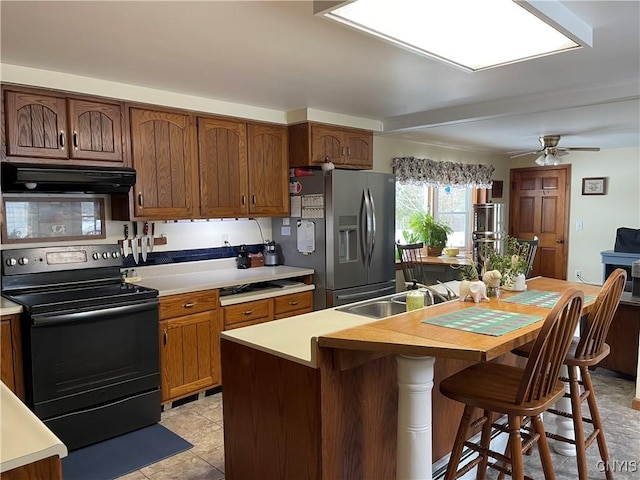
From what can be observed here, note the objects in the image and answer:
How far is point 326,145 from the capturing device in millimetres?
4238

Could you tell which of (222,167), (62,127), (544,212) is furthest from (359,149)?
(544,212)

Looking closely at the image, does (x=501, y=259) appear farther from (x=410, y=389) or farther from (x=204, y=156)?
(x=204, y=156)

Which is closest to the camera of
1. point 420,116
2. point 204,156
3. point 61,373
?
point 61,373

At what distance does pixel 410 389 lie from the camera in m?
1.70

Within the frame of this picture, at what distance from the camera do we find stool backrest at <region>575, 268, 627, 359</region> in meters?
2.05

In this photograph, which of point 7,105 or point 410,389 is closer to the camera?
point 410,389

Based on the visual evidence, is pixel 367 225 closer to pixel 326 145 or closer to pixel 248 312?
pixel 326 145

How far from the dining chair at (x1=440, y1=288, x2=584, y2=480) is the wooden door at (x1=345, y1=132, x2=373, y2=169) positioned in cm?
288

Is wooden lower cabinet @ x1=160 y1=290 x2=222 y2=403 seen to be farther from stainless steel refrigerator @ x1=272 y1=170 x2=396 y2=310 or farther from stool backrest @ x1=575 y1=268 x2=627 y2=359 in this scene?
stool backrest @ x1=575 y1=268 x2=627 y2=359

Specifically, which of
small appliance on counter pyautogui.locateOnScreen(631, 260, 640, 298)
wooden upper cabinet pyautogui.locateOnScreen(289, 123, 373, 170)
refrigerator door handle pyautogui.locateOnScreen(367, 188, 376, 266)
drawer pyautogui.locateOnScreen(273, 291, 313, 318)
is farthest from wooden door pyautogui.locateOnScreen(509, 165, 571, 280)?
drawer pyautogui.locateOnScreen(273, 291, 313, 318)

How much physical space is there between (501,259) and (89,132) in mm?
2651

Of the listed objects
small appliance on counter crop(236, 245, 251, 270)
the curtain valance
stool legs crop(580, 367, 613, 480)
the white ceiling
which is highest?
the white ceiling

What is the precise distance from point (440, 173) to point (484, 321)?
4496 millimetres

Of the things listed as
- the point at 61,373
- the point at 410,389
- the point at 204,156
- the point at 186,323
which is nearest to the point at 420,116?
the point at 204,156
